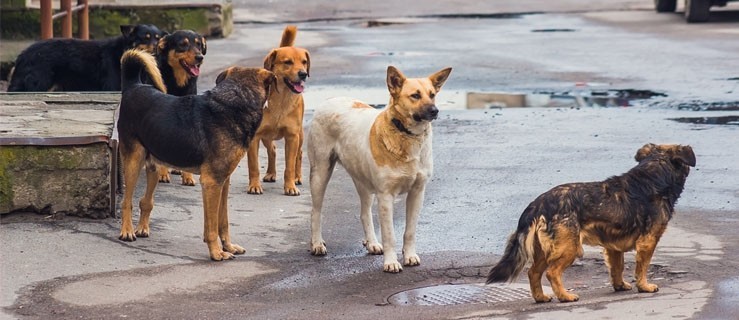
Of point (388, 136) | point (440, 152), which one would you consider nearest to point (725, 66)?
point (440, 152)

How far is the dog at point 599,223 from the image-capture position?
711 centimetres

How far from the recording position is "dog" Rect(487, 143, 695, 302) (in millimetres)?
7109

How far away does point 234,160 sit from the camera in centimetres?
841

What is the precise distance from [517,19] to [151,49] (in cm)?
1593

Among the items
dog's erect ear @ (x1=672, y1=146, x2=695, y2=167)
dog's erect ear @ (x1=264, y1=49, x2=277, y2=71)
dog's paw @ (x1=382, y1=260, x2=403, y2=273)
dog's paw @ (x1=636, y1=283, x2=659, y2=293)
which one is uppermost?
dog's erect ear @ (x1=264, y1=49, x2=277, y2=71)

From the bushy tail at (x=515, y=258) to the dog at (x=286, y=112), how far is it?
10.9 feet

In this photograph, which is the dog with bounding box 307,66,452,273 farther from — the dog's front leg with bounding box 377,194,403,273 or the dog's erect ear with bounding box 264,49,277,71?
the dog's erect ear with bounding box 264,49,277,71

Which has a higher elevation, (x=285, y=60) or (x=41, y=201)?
(x=285, y=60)

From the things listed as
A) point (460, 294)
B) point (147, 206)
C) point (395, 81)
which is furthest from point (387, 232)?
point (147, 206)

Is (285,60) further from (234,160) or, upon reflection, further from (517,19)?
(517,19)

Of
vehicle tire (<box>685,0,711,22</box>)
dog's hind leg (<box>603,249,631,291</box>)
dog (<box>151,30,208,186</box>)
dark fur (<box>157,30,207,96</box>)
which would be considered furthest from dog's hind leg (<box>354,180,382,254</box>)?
vehicle tire (<box>685,0,711,22</box>)

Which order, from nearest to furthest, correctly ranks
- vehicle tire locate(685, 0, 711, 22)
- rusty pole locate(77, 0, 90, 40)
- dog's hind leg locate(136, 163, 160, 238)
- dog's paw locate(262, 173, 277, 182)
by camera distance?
dog's hind leg locate(136, 163, 160, 238), dog's paw locate(262, 173, 277, 182), rusty pole locate(77, 0, 90, 40), vehicle tire locate(685, 0, 711, 22)

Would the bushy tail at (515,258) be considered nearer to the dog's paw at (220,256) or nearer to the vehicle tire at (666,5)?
the dog's paw at (220,256)

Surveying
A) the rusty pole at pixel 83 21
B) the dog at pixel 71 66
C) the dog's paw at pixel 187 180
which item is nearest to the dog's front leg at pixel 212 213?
the dog's paw at pixel 187 180
